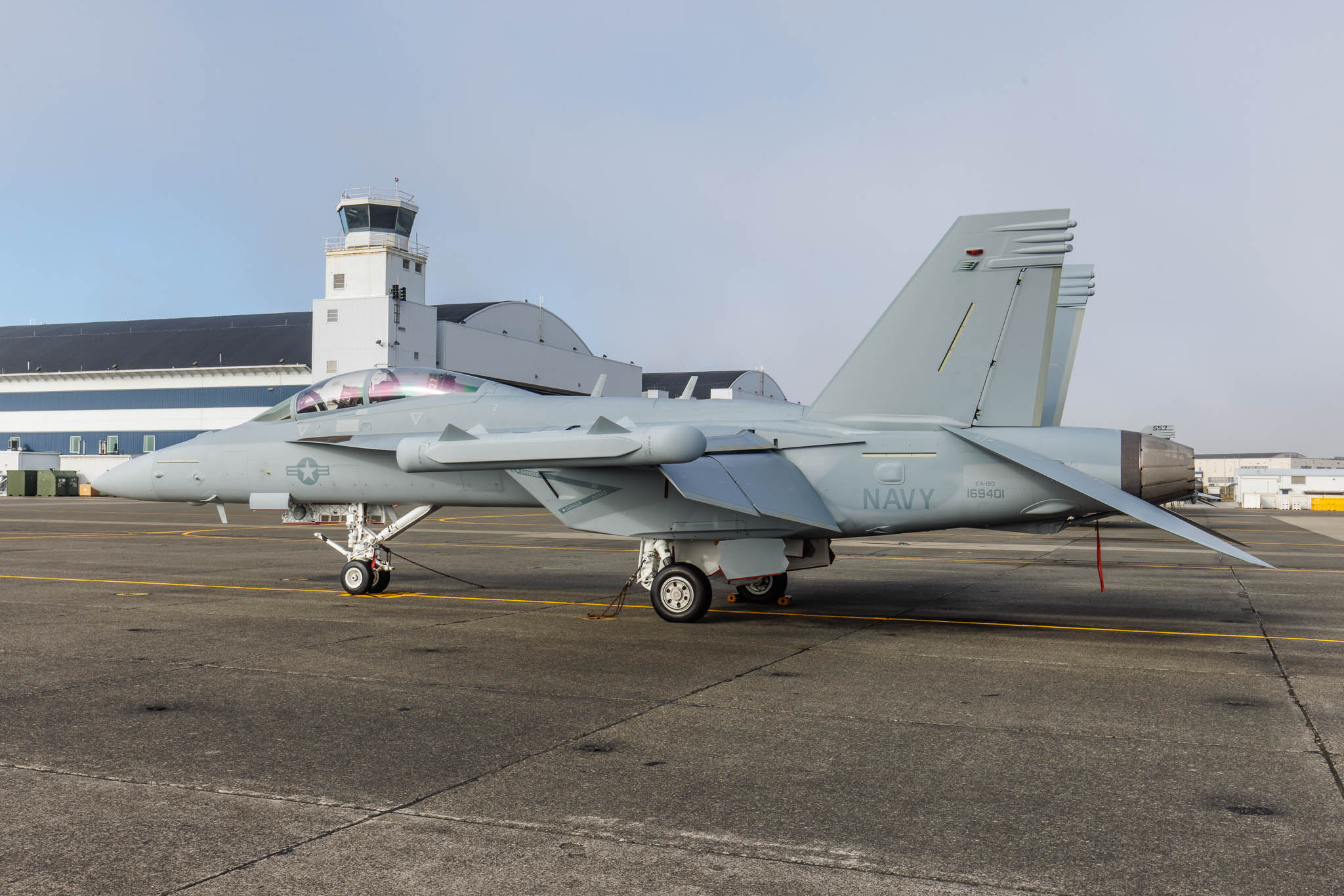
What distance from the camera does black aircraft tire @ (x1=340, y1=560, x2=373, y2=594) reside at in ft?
46.9

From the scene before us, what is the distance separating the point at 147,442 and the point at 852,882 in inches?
2645

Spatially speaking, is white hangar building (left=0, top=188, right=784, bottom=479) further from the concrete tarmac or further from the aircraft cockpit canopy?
the concrete tarmac

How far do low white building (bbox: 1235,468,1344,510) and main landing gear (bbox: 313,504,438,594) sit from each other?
78.1m

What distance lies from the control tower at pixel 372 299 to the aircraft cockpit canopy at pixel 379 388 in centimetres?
3763

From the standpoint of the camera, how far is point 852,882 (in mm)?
4141

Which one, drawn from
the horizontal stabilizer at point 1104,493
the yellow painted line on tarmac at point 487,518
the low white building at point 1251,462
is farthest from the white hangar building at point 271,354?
the low white building at point 1251,462

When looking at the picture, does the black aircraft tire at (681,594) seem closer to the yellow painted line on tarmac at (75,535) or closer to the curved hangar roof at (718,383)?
the yellow painted line on tarmac at (75,535)

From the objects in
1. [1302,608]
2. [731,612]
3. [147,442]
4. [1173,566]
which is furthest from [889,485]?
[147,442]

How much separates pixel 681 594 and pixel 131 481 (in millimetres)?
8673

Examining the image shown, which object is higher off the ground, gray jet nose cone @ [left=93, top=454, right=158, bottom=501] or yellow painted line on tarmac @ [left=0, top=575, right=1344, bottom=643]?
gray jet nose cone @ [left=93, top=454, right=158, bottom=501]

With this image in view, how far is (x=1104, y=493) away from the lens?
10391 millimetres

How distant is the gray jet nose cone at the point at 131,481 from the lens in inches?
578

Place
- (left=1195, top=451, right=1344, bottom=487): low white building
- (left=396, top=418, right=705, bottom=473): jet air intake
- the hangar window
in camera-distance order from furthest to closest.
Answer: (left=1195, top=451, right=1344, bottom=487): low white building
the hangar window
(left=396, top=418, right=705, bottom=473): jet air intake

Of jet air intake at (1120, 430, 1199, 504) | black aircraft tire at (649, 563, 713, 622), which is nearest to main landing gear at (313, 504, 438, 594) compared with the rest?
black aircraft tire at (649, 563, 713, 622)
